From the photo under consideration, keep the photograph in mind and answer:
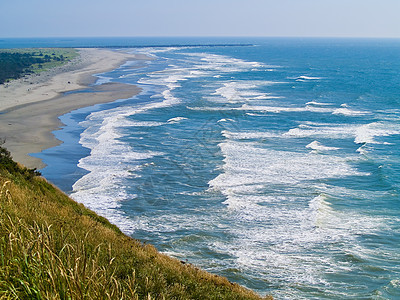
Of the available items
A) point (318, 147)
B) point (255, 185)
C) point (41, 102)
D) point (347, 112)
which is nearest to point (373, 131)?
point (318, 147)

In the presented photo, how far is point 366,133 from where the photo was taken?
39.7 m

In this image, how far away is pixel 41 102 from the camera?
182ft

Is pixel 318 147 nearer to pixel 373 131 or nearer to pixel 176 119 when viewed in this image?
pixel 373 131

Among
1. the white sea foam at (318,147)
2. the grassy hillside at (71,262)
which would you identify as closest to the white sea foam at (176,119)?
the white sea foam at (318,147)

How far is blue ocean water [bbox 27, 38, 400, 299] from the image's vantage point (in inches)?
696

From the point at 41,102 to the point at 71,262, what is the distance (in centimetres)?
5165

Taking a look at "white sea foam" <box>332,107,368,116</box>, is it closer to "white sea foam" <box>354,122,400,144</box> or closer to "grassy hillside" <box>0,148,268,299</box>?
"white sea foam" <box>354,122,400,144</box>

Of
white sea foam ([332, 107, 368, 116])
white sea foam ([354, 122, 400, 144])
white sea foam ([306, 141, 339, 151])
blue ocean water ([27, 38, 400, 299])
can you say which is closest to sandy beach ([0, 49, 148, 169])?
blue ocean water ([27, 38, 400, 299])

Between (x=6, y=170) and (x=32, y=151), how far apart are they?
54.0ft

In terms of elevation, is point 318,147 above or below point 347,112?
below

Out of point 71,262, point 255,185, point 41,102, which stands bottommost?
point 255,185

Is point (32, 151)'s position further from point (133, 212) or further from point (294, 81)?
point (294, 81)

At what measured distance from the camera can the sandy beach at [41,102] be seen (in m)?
35.5

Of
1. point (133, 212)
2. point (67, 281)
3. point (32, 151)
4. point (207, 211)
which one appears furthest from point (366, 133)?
point (67, 281)
